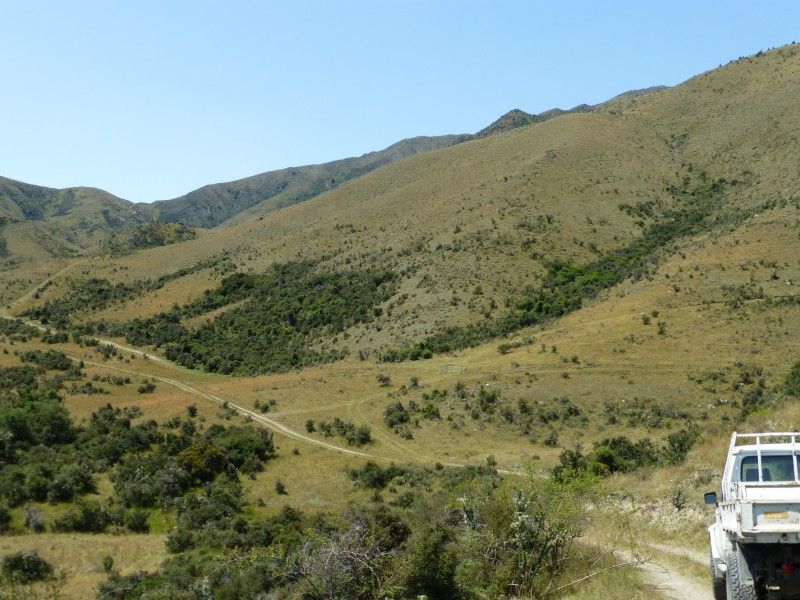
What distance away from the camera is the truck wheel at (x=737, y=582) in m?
7.52

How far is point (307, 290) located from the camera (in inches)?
3174

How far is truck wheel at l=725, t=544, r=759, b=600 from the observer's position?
7523mm

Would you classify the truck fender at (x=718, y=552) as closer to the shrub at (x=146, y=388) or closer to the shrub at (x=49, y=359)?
the shrub at (x=146, y=388)

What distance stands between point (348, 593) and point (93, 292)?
3784 inches

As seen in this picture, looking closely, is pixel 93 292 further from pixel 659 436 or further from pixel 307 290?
pixel 659 436

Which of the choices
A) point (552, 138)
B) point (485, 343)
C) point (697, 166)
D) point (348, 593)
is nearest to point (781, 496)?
point (348, 593)

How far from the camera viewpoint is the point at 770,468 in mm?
9078

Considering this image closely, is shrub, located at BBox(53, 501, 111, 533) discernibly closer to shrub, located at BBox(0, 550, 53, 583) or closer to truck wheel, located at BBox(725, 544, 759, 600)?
shrub, located at BBox(0, 550, 53, 583)

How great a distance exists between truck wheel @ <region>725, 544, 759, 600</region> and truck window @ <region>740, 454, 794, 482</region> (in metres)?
1.65

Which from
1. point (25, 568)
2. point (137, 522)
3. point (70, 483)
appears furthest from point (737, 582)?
point (70, 483)

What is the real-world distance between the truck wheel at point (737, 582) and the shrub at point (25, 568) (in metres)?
22.3

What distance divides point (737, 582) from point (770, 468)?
2.05 meters

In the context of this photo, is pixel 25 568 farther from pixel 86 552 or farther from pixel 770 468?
pixel 770 468

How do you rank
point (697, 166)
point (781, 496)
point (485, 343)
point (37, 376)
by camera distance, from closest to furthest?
1. point (781, 496)
2. point (37, 376)
3. point (485, 343)
4. point (697, 166)
